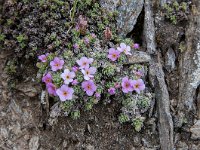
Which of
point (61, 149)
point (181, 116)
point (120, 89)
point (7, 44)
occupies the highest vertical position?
point (7, 44)

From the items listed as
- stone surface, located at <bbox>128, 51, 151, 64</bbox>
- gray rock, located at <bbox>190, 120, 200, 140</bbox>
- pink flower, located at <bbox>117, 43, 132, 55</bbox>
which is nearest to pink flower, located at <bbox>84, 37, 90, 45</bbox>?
pink flower, located at <bbox>117, 43, 132, 55</bbox>

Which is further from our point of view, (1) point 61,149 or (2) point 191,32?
(2) point 191,32

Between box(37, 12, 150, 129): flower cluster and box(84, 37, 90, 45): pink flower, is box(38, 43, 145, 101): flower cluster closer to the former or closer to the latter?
box(37, 12, 150, 129): flower cluster

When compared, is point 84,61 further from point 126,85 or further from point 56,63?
point 126,85

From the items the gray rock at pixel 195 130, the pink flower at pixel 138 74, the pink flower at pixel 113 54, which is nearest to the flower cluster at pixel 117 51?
the pink flower at pixel 113 54

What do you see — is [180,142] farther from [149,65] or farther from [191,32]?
[191,32]

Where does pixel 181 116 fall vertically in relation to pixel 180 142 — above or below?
above

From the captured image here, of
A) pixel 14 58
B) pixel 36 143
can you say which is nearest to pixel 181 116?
pixel 36 143
